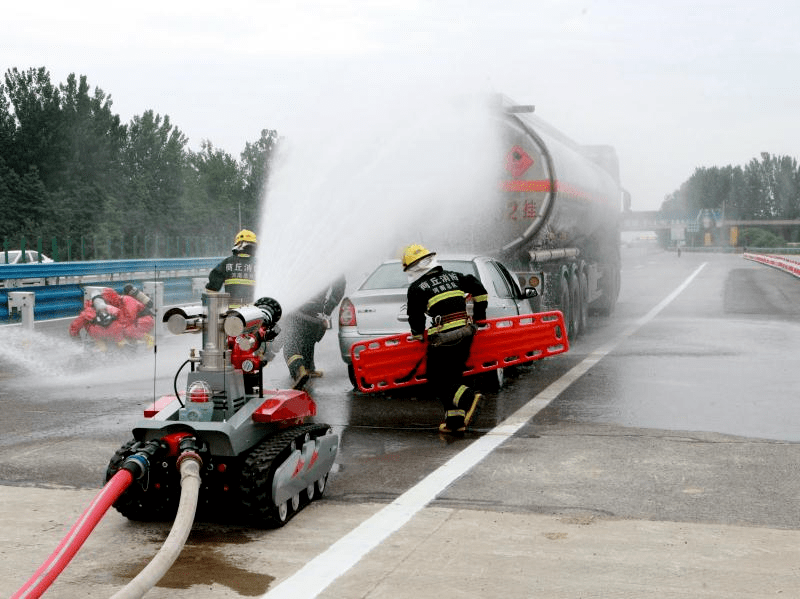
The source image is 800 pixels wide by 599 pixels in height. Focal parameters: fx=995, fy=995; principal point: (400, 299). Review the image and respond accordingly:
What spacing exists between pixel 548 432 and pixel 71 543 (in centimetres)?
498

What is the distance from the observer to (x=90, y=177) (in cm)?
7025

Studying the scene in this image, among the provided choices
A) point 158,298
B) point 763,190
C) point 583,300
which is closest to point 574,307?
point 583,300

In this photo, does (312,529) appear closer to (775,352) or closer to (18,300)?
(775,352)

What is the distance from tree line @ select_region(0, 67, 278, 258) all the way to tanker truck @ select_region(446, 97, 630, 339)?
41.4 m

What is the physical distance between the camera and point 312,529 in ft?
18.6

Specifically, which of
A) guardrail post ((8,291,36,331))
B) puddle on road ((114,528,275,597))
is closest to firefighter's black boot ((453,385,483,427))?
puddle on road ((114,528,275,597))

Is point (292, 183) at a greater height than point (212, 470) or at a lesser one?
greater

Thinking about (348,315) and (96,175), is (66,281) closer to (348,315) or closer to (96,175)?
(348,315)

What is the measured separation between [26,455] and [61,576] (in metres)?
3.11

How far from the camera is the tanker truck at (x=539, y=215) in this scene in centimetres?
1487

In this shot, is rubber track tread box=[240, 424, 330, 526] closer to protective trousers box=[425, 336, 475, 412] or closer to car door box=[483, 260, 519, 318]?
protective trousers box=[425, 336, 475, 412]

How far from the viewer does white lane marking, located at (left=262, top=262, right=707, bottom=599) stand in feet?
15.5

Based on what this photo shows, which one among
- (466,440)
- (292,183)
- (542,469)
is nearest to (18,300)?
(292,183)

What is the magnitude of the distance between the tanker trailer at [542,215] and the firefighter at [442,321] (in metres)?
6.15
